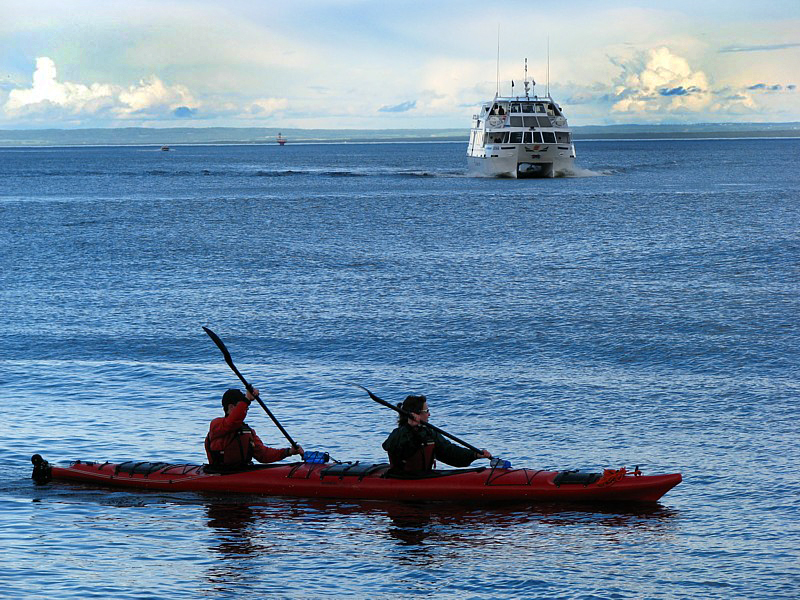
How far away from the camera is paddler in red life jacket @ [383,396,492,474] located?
13609mm

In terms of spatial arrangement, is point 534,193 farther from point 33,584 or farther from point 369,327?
point 33,584

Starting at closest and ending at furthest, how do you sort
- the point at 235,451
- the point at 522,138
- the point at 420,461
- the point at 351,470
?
1. the point at 420,461
2. the point at 351,470
3. the point at 235,451
4. the point at 522,138

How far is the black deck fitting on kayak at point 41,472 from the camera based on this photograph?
596 inches

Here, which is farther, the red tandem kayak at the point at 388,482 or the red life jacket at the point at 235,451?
the red life jacket at the point at 235,451

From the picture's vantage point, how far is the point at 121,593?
444 inches

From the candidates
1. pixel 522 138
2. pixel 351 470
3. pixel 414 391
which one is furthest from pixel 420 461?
pixel 522 138

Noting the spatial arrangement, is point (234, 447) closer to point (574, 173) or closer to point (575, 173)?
point (574, 173)

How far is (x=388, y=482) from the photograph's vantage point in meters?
14.2

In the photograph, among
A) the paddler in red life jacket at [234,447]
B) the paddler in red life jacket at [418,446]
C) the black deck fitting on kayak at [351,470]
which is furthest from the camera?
the black deck fitting on kayak at [351,470]

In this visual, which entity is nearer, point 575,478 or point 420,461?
point 575,478

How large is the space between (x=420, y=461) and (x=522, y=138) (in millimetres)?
76897

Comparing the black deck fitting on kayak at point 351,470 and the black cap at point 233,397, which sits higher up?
the black cap at point 233,397

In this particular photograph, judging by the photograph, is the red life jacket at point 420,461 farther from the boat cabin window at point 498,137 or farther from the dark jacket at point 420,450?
the boat cabin window at point 498,137

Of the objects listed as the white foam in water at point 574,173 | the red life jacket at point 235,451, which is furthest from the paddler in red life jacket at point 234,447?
the white foam in water at point 574,173
